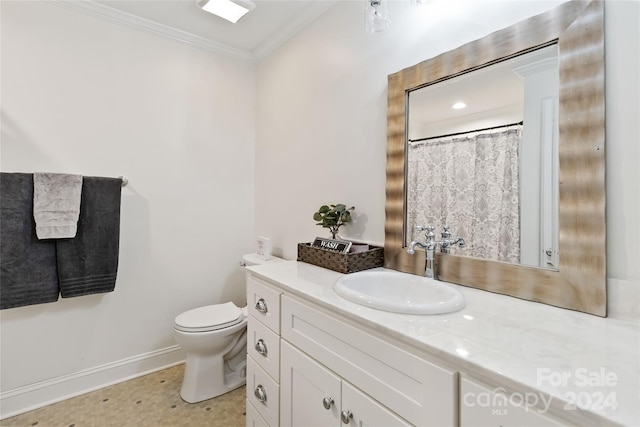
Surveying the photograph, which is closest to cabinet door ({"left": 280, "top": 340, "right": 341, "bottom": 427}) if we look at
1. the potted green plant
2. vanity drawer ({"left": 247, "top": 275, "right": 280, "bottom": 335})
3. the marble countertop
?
vanity drawer ({"left": 247, "top": 275, "right": 280, "bottom": 335})

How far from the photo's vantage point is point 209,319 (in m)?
1.89

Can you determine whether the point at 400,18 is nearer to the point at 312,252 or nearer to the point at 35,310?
the point at 312,252

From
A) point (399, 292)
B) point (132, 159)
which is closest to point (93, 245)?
point (132, 159)

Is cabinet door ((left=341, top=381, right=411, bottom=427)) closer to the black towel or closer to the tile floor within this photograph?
the tile floor

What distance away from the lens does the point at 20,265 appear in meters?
1.65

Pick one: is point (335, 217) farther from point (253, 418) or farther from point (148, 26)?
point (148, 26)

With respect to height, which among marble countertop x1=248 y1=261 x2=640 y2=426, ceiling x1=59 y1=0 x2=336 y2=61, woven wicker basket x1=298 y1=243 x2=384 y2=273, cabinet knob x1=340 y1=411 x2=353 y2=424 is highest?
ceiling x1=59 y1=0 x2=336 y2=61

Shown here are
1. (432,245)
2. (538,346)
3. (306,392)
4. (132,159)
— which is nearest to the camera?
(538,346)

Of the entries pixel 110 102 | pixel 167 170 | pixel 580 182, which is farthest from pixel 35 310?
pixel 580 182

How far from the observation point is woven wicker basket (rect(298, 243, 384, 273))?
4.51 ft

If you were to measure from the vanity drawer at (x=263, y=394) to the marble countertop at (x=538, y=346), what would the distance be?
55cm

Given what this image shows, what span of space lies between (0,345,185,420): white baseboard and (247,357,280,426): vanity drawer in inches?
40.6

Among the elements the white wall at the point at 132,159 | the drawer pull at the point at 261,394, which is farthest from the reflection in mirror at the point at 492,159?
the white wall at the point at 132,159

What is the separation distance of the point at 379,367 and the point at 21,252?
195 centimetres
